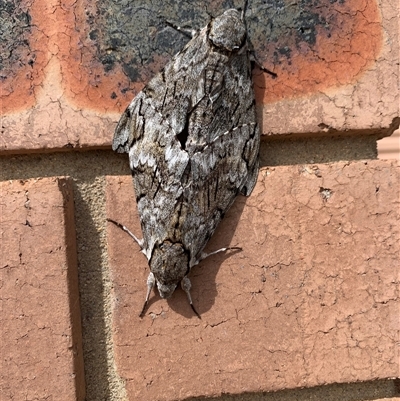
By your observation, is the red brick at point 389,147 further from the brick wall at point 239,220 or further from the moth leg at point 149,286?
the moth leg at point 149,286

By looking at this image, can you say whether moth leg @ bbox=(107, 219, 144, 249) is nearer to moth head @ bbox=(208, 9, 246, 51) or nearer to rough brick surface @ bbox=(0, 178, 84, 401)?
rough brick surface @ bbox=(0, 178, 84, 401)

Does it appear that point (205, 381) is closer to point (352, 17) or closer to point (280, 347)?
point (280, 347)

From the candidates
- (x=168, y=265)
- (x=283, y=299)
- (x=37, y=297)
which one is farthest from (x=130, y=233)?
(x=283, y=299)

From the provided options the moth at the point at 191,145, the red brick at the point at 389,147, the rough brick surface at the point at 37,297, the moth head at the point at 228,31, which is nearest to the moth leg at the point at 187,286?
the moth at the point at 191,145

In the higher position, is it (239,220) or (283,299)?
(239,220)

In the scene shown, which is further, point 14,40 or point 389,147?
point 389,147

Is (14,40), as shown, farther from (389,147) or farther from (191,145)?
(389,147)

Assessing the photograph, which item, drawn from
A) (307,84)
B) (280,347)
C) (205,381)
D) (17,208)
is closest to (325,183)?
(307,84)

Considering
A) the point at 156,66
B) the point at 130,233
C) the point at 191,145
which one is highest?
the point at 156,66
